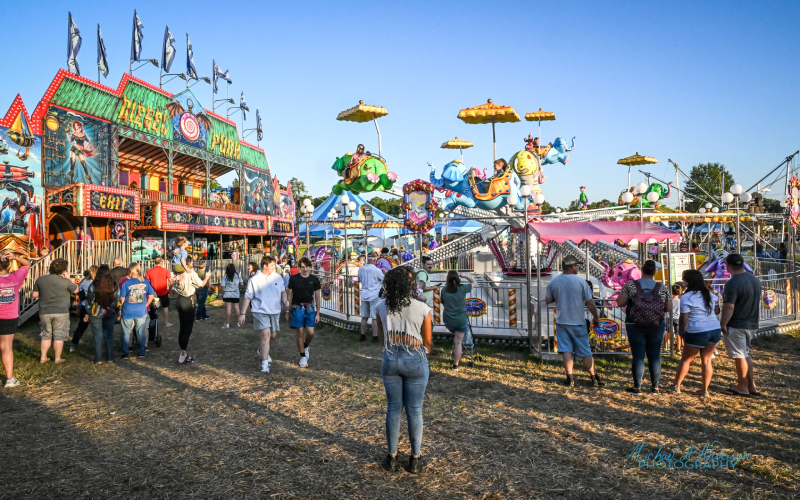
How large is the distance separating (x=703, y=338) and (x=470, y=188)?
7.78m

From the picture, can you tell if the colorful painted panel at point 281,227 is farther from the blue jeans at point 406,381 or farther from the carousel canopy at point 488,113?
the blue jeans at point 406,381

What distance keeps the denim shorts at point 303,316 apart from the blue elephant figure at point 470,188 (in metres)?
5.94

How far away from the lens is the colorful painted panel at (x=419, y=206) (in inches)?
409

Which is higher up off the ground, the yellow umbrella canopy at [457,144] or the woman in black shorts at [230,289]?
the yellow umbrella canopy at [457,144]

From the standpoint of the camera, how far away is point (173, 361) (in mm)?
7848

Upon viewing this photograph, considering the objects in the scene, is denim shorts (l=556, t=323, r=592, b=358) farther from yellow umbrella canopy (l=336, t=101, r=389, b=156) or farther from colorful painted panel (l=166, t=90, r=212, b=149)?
colorful painted panel (l=166, t=90, r=212, b=149)

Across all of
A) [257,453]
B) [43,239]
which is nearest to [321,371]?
[257,453]

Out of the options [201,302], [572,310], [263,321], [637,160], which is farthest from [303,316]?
[637,160]

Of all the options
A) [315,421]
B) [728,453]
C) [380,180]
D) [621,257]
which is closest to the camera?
[728,453]

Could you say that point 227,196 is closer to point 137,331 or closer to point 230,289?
point 230,289

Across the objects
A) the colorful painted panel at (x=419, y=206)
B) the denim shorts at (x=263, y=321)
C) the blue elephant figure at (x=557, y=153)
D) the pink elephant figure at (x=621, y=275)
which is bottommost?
the denim shorts at (x=263, y=321)

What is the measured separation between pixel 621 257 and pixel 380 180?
788 cm

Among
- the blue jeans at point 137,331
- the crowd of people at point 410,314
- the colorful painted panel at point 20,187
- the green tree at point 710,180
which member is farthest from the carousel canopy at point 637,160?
the green tree at point 710,180

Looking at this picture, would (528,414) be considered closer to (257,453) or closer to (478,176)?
(257,453)
